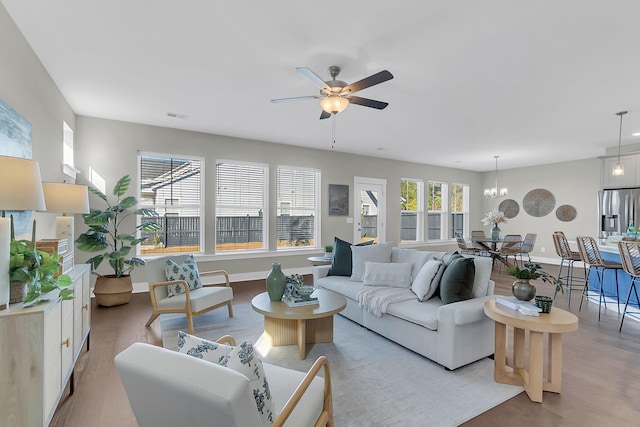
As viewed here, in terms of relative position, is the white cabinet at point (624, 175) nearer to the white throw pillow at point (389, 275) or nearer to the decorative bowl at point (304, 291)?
the white throw pillow at point (389, 275)

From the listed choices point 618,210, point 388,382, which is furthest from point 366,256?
point 618,210

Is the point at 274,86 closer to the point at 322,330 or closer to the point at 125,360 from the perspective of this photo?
the point at 322,330

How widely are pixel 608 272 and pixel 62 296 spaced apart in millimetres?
6346

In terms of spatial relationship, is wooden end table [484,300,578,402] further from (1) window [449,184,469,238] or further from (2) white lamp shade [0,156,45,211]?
(1) window [449,184,469,238]

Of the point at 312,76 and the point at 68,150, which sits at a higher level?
the point at 312,76

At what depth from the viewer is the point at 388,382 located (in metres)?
2.32

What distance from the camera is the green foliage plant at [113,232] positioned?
4.00m

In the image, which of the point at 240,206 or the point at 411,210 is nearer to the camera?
the point at 240,206

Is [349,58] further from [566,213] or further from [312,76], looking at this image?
[566,213]

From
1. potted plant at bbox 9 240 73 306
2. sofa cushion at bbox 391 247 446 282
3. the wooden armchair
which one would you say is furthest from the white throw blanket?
potted plant at bbox 9 240 73 306

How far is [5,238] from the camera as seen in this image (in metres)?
1.48

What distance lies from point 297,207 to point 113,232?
324cm

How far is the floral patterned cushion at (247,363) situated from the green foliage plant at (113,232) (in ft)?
12.0

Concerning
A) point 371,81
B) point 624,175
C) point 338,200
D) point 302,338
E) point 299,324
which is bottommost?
point 302,338
